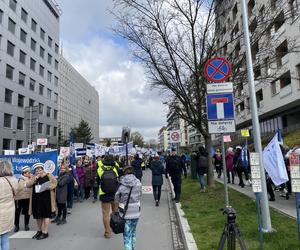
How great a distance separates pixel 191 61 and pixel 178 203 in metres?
6.34

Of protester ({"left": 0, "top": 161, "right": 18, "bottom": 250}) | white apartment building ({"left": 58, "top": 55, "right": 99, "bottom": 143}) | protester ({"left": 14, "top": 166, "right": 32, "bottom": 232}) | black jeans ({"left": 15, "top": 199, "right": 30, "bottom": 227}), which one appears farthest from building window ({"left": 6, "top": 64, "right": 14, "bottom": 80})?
white apartment building ({"left": 58, "top": 55, "right": 99, "bottom": 143})

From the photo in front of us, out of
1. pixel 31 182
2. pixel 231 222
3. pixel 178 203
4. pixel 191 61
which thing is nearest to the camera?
pixel 231 222

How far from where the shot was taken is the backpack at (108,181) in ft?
24.9

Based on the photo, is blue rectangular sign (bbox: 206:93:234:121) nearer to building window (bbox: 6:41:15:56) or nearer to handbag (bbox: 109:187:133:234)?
handbag (bbox: 109:187:133:234)

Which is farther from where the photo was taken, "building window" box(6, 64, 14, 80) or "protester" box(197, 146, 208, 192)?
"building window" box(6, 64, 14, 80)

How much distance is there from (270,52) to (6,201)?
11433 millimetres

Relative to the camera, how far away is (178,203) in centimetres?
1151

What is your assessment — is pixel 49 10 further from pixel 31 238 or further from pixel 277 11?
pixel 31 238

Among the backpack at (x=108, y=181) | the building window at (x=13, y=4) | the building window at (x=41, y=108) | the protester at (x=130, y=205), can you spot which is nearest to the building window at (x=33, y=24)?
the building window at (x=13, y=4)

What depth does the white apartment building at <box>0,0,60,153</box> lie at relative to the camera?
4078cm

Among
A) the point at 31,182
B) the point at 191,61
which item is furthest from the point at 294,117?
the point at 31,182

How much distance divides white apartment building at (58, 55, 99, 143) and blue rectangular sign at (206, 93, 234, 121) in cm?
8900

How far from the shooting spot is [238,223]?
25.0 feet

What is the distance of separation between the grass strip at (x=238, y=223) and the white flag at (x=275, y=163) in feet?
3.51
